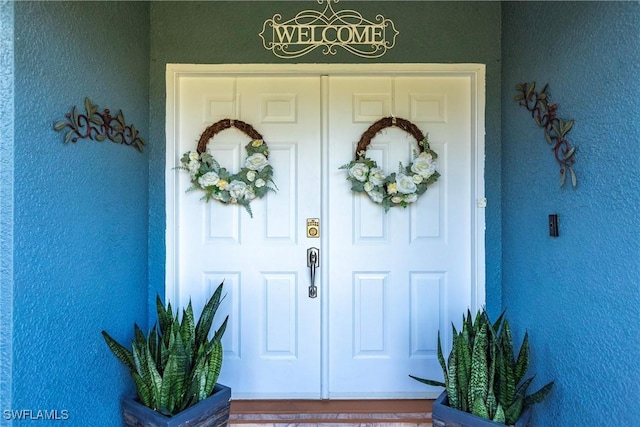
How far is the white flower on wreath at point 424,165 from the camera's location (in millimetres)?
1943

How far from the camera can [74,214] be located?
146 cm

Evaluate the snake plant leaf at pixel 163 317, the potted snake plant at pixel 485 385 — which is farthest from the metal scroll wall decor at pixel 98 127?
the potted snake plant at pixel 485 385

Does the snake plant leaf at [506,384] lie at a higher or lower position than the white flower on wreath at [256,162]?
lower

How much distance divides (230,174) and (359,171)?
749mm

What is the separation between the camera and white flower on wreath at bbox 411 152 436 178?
194 centimetres

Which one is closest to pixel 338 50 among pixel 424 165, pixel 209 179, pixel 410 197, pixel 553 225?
pixel 424 165

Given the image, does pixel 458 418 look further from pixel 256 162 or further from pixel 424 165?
pixel 256 162

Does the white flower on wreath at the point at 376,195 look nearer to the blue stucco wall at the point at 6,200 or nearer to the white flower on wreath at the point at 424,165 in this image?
the white flower on wreath at the point at 424,165

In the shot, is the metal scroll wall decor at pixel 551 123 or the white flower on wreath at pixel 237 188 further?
the white flower on wreath at pixel 237 188

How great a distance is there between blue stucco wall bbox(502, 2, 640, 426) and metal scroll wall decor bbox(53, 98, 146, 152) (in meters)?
2.05

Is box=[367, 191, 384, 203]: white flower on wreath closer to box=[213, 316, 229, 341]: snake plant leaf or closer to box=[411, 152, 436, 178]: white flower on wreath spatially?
box=[411, 152, 436, 178]: white flower on wreath

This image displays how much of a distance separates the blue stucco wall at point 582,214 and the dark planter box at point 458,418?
180mm


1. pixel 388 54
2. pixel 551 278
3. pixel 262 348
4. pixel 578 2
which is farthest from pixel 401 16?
pixel 262 348

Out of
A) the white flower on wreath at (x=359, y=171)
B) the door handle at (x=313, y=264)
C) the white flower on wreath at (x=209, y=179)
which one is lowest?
the door handle at (x=313, y=264)
